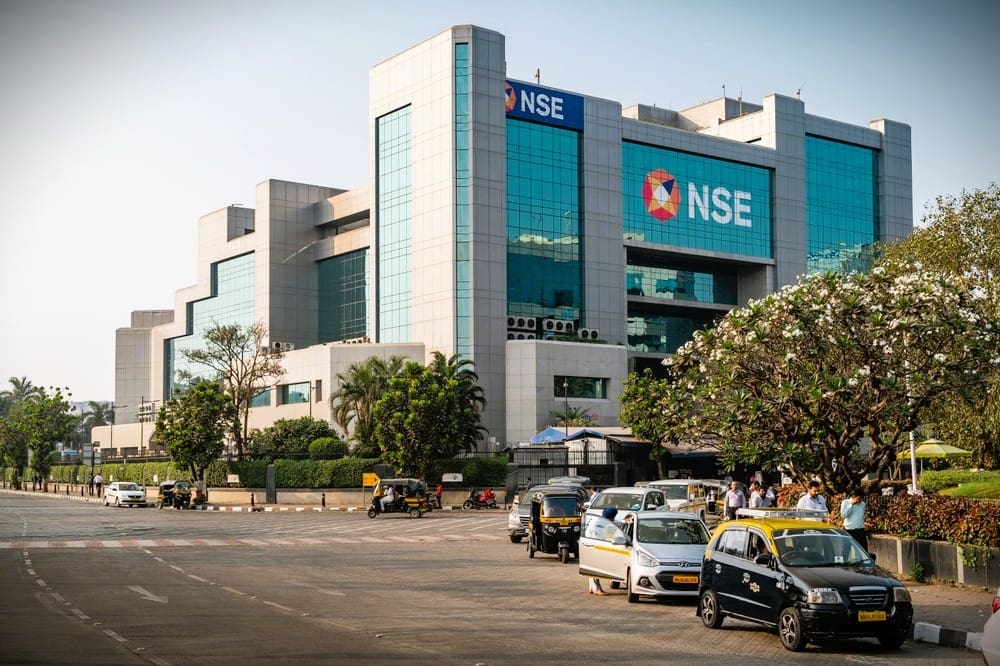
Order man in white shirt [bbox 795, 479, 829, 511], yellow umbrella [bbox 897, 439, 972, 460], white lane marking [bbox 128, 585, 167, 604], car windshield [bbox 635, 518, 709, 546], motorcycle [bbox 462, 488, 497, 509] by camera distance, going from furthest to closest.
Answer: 1. motorcycle [bbox 462, 488, 497, 509]
2. yellow umbrella [bbox 897, 439, 972, 460]
3. man in white shirt [bbox 795, 479, 829, 511]
4. car windshield [bbox 635, 518, 709, 546]
5. white lane marking [bbox 128, 585, 167, 604]

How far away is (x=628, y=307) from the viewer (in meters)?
91.9

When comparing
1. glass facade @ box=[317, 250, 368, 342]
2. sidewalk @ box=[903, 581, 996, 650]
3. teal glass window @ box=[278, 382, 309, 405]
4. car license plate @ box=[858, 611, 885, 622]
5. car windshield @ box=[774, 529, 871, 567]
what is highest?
glass facade @ box=[317, 250, 368, 342]

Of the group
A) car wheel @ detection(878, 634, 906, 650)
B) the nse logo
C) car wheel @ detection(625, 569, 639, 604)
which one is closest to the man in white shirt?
car wheel @ detection(625, 569, 639, 604)

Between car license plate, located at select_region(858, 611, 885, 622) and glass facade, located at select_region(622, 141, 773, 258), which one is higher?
glass facade, located at select_region(622, 141, 773, 258)

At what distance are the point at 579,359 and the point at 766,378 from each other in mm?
54509

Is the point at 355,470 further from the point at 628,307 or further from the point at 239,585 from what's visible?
the point at 239,585

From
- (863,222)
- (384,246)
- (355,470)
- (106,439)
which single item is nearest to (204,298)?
(106,439)

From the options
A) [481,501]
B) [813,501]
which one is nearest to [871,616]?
[813,501]

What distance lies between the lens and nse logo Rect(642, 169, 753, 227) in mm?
89438

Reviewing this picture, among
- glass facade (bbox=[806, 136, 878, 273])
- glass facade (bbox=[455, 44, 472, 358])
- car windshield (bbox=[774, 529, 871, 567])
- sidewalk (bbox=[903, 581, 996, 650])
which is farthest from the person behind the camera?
glass facade (bbox=[806, 136, 878, 273])

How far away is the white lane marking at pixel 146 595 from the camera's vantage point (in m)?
19.7

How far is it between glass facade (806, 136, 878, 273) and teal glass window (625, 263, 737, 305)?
7.44 m

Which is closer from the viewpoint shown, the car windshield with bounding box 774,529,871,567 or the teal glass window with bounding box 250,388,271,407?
the car windshield with bounding box 774,529,871,567

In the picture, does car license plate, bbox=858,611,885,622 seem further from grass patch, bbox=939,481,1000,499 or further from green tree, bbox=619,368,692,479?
green tree, bbox=619,368,692,479
